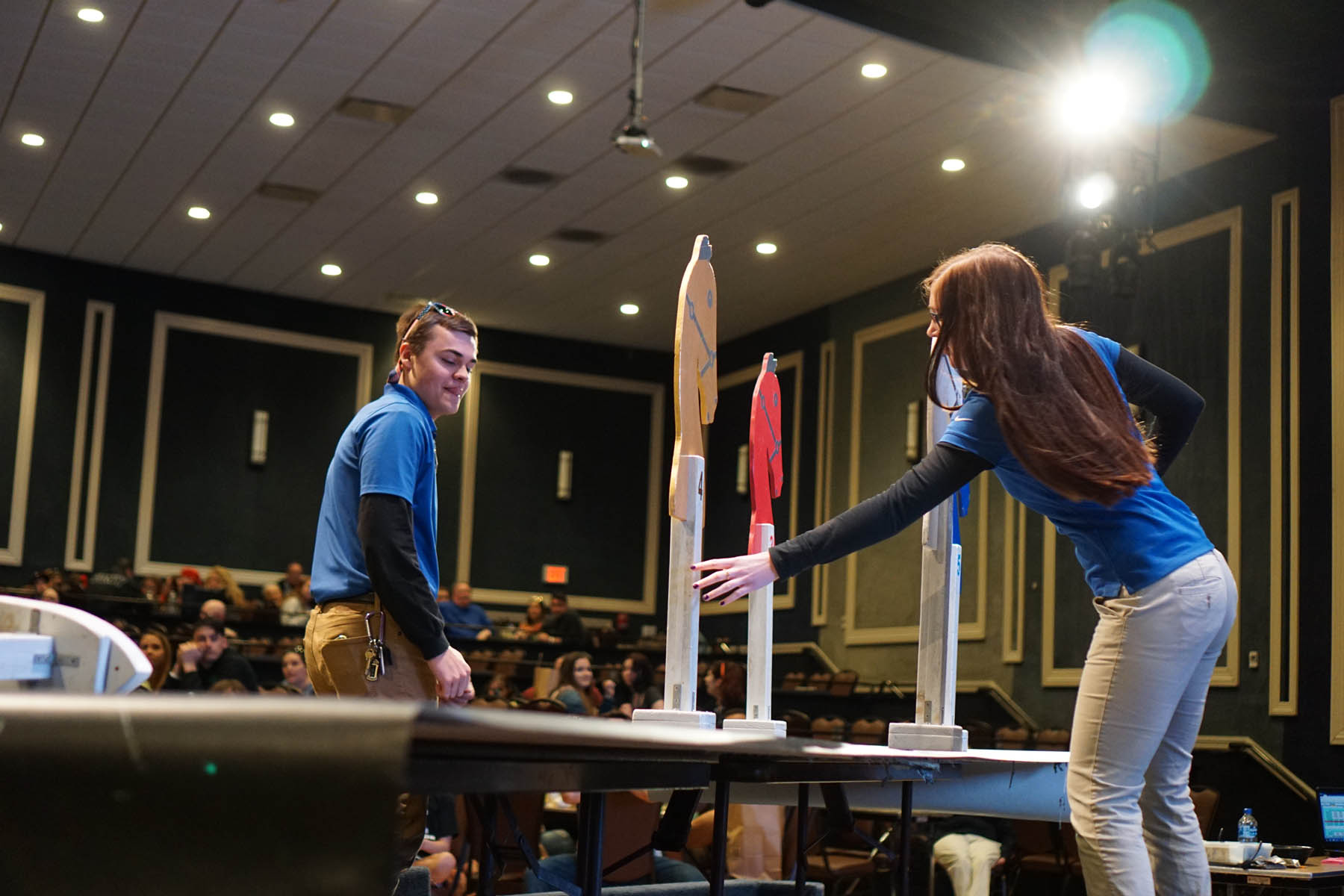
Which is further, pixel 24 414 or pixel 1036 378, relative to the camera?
pixel 24 414

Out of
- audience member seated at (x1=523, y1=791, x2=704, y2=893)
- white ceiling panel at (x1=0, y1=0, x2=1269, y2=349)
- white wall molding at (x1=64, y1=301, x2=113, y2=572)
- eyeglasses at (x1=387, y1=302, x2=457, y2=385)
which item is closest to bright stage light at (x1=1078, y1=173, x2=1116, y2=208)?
white ceiling panel at (x1=0, y1=0, x2=1269, y2=349)

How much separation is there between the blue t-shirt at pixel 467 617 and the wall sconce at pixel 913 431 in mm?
4203

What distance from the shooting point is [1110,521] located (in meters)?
1.97

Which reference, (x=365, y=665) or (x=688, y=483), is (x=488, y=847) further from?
(x=688, y=483)

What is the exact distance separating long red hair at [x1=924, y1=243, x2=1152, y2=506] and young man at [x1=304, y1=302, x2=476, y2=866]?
0.97 metres

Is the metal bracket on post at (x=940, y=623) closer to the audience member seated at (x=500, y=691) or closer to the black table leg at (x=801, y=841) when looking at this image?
the black table leg at (x=801, y=841)

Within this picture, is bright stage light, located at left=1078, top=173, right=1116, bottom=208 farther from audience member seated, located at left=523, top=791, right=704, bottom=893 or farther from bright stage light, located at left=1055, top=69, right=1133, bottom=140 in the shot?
audience member seated, located at left=523, top=791, right=704, bottom=893

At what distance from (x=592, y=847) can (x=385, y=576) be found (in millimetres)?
755

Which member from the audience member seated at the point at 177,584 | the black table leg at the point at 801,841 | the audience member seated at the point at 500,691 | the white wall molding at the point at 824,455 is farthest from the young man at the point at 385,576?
the white wall molding at the point at 824,455

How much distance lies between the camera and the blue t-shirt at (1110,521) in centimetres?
195


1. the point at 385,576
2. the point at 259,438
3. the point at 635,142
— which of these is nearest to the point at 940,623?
the point at 385,576

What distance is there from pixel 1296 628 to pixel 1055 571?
227cm

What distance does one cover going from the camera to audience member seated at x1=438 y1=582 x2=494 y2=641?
12.7 metres

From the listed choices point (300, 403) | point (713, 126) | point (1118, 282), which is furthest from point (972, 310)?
point (300, 403)
